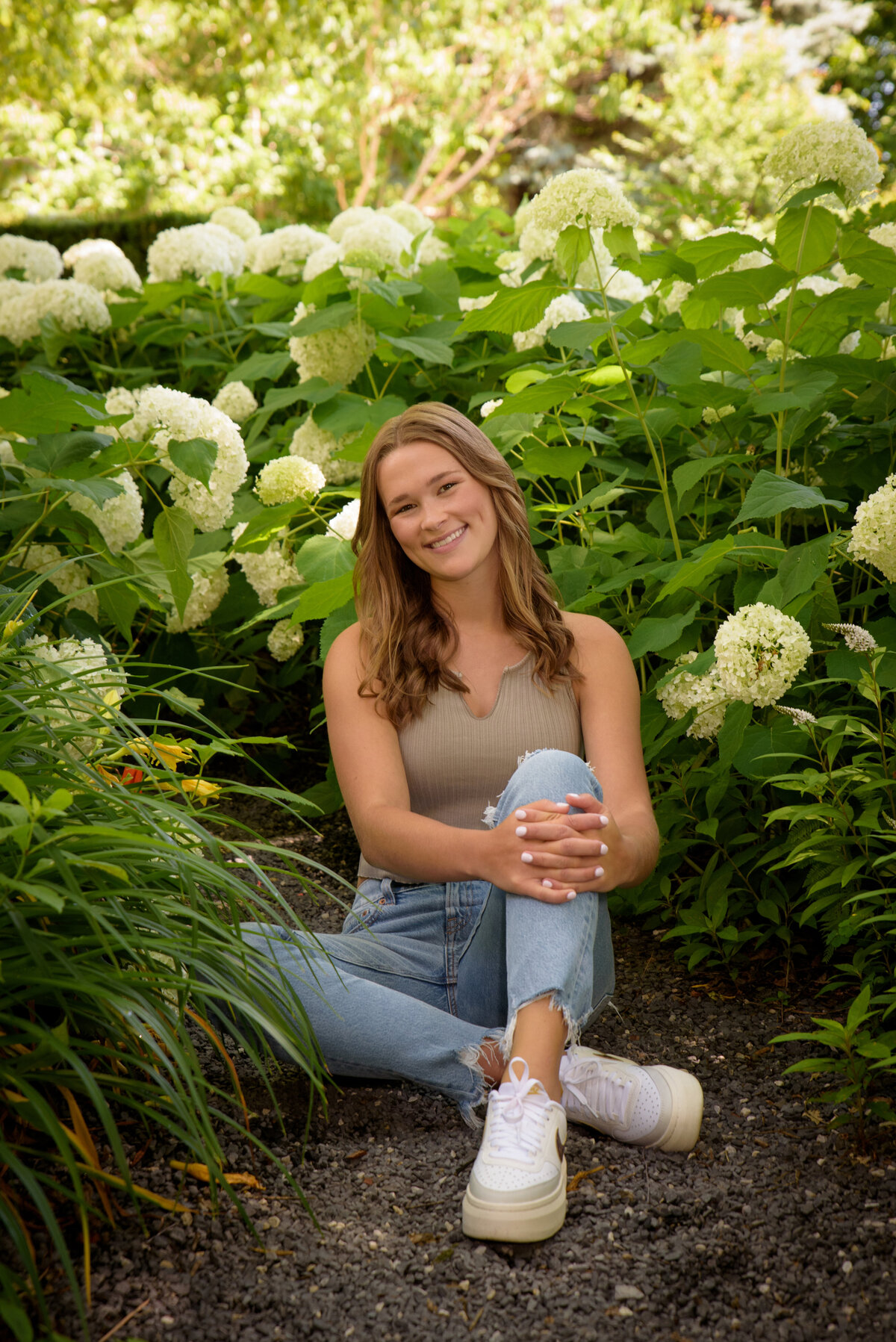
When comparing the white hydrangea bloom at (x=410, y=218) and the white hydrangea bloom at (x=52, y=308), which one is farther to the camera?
the white hydrangea bloom at (x=410, y=218)

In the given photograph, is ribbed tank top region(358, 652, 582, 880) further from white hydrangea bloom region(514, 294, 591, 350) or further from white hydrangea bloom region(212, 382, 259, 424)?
white hydrangea bloom region(212, 382, 259, 424)

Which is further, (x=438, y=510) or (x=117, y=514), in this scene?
(x=117, y=514)

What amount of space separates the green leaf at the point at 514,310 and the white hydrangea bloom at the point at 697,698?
79 centimetres

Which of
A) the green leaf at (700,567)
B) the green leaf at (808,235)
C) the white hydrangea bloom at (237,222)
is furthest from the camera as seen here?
the white hydrangea bloom at (237,222)

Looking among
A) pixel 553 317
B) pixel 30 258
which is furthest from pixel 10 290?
pixel 553 317

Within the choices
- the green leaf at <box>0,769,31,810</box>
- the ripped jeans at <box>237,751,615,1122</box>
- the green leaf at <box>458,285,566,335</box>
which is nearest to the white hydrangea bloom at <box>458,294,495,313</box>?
the green leaf at <box>458,285,566,335</box>

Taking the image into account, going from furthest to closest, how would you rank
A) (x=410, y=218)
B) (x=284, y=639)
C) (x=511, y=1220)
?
(x=410, y=218), (x=284, y=639), (x=511, y=1220)

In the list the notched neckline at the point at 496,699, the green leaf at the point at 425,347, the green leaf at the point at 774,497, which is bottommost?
the notched neckline at the point at 496,699

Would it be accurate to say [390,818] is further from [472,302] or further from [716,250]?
[472,302]

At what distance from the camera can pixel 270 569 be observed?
2.63 meters

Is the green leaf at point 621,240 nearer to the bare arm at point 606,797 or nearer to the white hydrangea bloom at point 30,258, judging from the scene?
the bare arm at point 606,797

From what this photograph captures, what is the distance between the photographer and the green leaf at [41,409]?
212 centimetres

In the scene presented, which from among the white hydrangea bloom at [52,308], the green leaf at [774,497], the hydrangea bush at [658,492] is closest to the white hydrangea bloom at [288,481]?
the hydrangea bush at [658,492]

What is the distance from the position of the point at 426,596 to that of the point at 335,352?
0.99 meters
